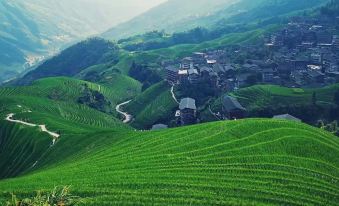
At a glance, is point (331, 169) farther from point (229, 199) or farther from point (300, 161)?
point (229, 199)

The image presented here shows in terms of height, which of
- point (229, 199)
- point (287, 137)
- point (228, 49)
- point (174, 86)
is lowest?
point (229, 199)

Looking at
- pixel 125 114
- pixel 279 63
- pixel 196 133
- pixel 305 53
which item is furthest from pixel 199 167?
pixel 305 53

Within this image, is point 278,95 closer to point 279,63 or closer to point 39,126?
point 279,63

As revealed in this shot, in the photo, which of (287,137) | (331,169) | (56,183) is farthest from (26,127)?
(331,169)

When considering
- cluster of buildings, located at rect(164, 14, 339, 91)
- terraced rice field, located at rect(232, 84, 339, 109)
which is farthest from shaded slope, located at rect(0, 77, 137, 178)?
terraced rice field, located at rect(232, 84, 339, 109)

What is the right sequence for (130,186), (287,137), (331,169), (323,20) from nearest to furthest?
(130,186) → (331,169) → (287,137) → (323,20)

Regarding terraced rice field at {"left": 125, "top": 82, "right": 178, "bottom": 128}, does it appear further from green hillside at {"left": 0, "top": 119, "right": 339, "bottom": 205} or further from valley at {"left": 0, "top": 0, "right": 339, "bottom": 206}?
green hillside at {"left": 0, "top": 119, "right": 339, "bottom": 205}

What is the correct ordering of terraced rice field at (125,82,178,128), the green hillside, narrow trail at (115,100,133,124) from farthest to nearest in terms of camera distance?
narrow trail at (115,100,133,124) → terraced rice field at (125,82,178,128) → the green hillside
